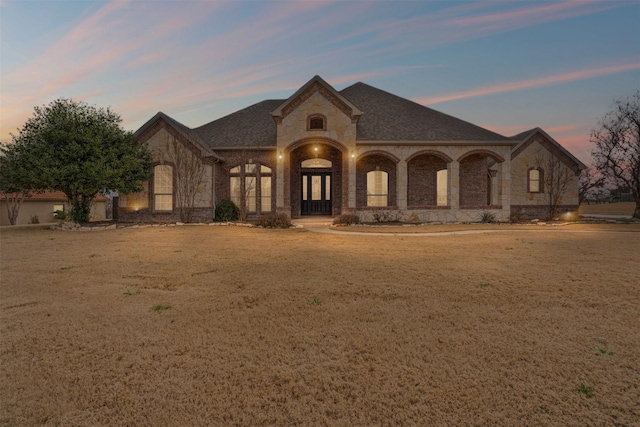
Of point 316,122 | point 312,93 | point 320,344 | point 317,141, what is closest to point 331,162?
point 317,141

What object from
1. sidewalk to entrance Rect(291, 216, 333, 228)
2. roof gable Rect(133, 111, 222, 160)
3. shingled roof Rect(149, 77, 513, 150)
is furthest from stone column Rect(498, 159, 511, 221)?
roof gable Rect(133, 111, 222, 160)

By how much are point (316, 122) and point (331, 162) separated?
306cm

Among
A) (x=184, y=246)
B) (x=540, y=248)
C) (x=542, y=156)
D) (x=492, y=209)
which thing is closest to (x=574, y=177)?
(x=542, y=156)

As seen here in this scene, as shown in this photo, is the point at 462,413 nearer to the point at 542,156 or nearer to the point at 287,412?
the point at 287,412

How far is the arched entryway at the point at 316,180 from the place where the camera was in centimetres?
2070

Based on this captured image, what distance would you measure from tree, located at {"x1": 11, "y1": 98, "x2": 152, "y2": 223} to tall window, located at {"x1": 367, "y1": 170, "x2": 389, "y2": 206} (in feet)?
44.0

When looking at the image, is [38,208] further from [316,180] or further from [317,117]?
[317,117]

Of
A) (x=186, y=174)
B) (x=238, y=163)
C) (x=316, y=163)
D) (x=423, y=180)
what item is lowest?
(x=423, y=180)

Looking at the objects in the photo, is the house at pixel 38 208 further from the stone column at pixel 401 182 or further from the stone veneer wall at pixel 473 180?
the stone veneer wall at pixel 473 180

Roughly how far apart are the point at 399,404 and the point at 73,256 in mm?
9780

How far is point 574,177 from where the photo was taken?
2427cm

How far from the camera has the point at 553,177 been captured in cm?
2364

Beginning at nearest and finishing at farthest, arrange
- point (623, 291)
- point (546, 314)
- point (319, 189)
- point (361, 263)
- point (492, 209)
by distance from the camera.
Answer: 1. point (546, 314)
2. point (623, 291)
3. point (361, 263)
4. point (492, 209)
5. point (319, 189)

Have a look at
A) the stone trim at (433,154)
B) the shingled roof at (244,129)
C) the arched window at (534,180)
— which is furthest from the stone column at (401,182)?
the arched window at (534,180)
